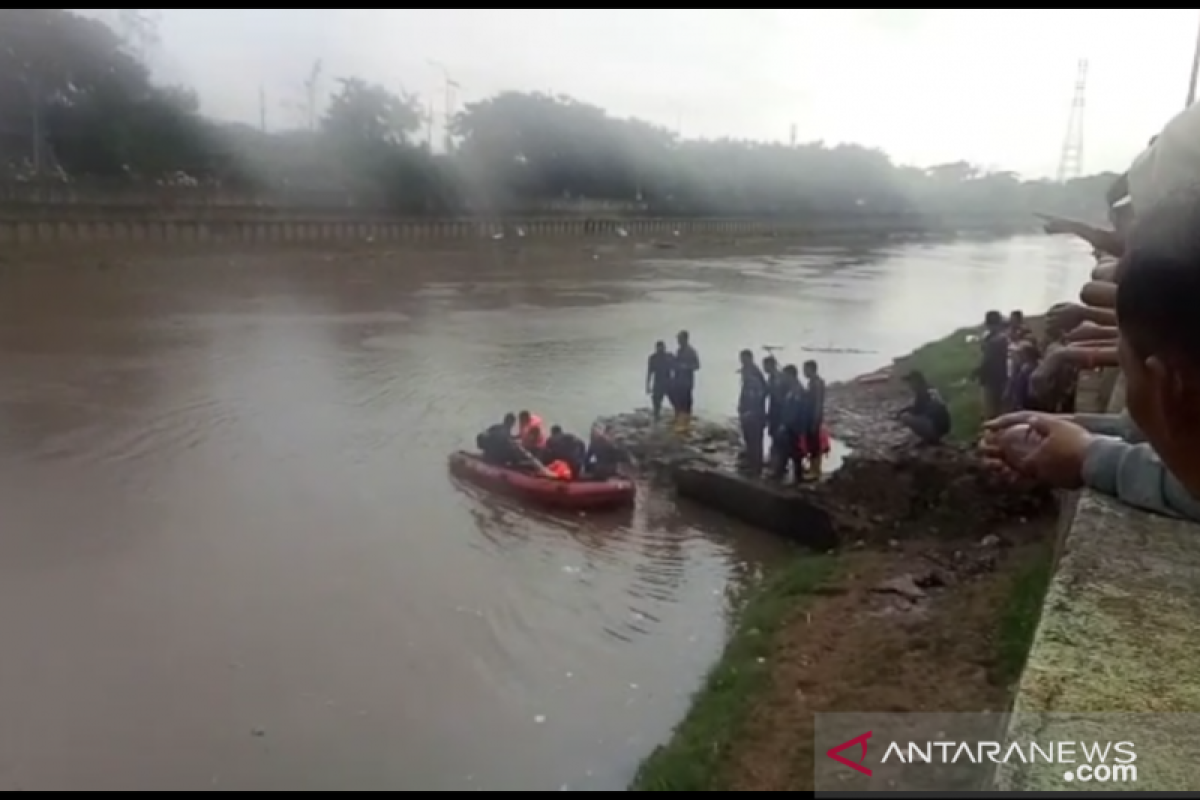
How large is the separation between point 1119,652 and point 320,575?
551cm

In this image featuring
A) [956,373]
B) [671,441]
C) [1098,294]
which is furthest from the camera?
[956,373]

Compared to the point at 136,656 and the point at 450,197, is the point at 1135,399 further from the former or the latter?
the point at 450,197

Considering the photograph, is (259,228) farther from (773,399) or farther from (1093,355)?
(1093,355)

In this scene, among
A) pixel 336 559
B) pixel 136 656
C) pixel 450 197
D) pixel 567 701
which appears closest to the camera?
pixel 567 701

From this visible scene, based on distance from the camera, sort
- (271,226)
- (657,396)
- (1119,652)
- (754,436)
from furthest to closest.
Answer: (271,226) → (657,396) → (754,436) → (1119,652)

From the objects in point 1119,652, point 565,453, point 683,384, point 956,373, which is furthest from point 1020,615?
point 956,373

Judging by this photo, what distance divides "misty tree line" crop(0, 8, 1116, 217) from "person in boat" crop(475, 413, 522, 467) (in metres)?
10.3

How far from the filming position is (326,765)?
4.18m

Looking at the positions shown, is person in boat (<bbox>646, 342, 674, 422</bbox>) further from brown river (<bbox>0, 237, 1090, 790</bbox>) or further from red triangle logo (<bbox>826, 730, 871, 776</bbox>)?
red triangle logo (<bbox>826, 730, 871, 776</bbox>)

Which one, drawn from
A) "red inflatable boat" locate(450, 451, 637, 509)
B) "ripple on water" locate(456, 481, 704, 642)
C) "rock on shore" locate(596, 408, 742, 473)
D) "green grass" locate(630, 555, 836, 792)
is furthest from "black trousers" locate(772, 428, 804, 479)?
"green grass" locate(630, 555, 836, 792)

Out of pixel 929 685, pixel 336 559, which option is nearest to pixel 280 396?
pixel 336 559

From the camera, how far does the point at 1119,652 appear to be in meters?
1.58

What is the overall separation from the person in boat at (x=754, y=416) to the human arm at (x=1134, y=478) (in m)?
7.10

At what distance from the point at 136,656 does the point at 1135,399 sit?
18.1ft
